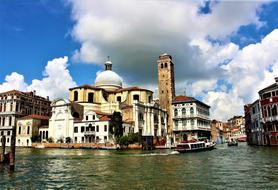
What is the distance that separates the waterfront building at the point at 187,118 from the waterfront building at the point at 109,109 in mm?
2857

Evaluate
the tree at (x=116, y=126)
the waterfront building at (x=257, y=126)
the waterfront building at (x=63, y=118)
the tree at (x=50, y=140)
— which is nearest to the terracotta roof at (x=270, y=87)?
the waterfront building at (x=257, y=126)

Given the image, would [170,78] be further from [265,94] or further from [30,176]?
[30,176]

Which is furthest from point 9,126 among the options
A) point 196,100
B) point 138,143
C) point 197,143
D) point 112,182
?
point 112,182

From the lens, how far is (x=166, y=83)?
72.1 meters

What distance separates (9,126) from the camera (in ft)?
235

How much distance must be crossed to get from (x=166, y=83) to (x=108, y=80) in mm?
14411

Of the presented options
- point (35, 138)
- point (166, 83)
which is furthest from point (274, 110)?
point (35, 138)

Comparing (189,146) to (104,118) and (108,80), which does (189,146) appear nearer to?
(104,118)

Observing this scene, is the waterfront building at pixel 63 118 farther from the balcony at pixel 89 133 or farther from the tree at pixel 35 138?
the balcony at pixel 89 133

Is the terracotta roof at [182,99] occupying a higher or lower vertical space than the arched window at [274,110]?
higher

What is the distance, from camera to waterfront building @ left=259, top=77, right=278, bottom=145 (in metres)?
43.5

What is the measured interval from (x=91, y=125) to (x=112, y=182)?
4283cm

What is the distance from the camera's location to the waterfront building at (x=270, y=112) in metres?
43.5

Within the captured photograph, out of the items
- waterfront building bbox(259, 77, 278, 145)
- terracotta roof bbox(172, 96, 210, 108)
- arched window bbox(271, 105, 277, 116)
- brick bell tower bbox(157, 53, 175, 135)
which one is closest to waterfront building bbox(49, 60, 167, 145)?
brick bell tower bbox(157, 53, 175, 135)
